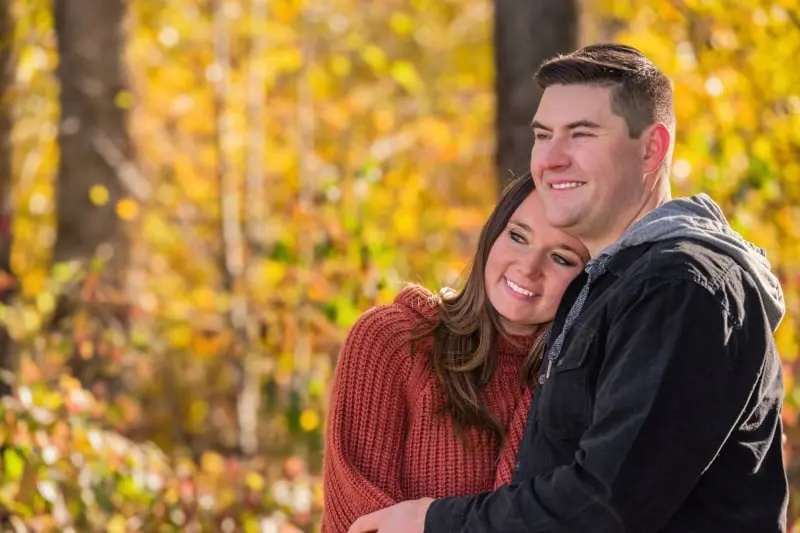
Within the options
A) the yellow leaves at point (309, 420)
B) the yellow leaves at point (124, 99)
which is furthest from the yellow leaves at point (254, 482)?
the yellow leaves at point (124, 99)

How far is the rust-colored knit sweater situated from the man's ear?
81 cm

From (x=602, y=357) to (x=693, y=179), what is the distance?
4.64 meters

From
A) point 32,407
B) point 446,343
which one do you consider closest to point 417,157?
point 32,407

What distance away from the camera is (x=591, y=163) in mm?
3139

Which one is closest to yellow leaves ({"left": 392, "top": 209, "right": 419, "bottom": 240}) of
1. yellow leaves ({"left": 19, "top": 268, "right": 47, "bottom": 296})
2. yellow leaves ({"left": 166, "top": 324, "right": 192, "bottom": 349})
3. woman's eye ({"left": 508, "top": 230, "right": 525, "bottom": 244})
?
yellow leaves ({"left": 166, "top": 324, "right": 192, "bottom": 349})

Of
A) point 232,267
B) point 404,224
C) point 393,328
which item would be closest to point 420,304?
point 393,328

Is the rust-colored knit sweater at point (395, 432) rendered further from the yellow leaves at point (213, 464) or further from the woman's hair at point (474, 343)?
the yellow leaves at point (213, 464)

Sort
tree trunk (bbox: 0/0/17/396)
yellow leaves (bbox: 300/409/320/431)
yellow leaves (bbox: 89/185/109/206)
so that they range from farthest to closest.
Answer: yellow leaves (bbox: 89/185/109/206) < yellow leaves (bbox: 300/409/320/431) < tree trunk (bbox: 0/0/17/396)

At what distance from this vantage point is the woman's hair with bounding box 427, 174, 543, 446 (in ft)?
12.0

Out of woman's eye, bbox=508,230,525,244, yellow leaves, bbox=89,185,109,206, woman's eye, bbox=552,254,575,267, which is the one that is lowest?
yellow leaves, bbox=89,185,109,206

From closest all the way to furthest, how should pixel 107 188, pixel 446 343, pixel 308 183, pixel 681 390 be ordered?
pixel 681 390 → pixel 446 343 → pixel 107 188 → pixel 308 183

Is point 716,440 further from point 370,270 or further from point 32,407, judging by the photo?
point 370,270

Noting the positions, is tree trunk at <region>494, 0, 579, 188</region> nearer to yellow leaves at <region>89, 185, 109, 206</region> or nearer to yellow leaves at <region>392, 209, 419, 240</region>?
yellow leaves at <region>89, 185, 109, 206</region>

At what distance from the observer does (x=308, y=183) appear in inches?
538
